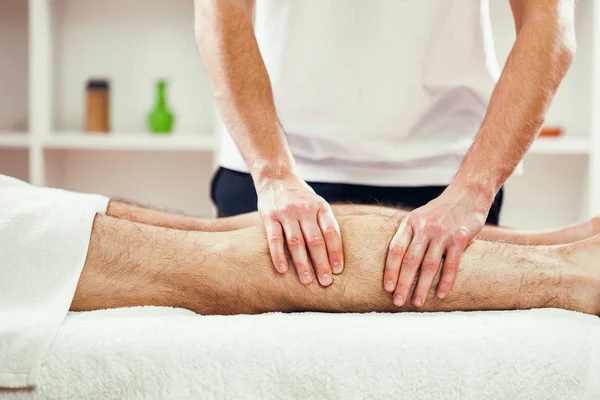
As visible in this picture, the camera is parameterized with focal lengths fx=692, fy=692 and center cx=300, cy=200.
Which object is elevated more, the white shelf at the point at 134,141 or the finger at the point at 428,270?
the finger at the point at 428,270

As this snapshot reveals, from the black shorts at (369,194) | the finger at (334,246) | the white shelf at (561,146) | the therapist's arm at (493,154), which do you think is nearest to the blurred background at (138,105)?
the white shelf at (561,146)

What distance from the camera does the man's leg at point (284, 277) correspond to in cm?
96

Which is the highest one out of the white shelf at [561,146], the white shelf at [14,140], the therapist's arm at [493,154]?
the therapist's arm at [493,154]

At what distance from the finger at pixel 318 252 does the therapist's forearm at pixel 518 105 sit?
0.28 metres

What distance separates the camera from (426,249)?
0.98 meters

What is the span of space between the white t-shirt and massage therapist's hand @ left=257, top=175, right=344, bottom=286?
0.50 metres

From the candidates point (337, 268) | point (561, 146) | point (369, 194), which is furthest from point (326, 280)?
point (561, 146)

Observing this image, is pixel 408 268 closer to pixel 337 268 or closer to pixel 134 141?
pixel 337 268

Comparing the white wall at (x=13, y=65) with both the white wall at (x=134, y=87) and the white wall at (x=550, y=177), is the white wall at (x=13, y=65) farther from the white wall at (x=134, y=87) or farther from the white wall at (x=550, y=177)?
the white wall at (x=550, y=177)

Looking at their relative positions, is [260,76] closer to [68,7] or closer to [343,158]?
[343,158]

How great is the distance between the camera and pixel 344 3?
1517 millimetres

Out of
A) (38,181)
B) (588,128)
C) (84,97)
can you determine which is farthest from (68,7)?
(588,128)

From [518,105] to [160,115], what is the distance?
5.60ft

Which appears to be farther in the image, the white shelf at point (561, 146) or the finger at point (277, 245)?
the white shelf at point (561, 146)
